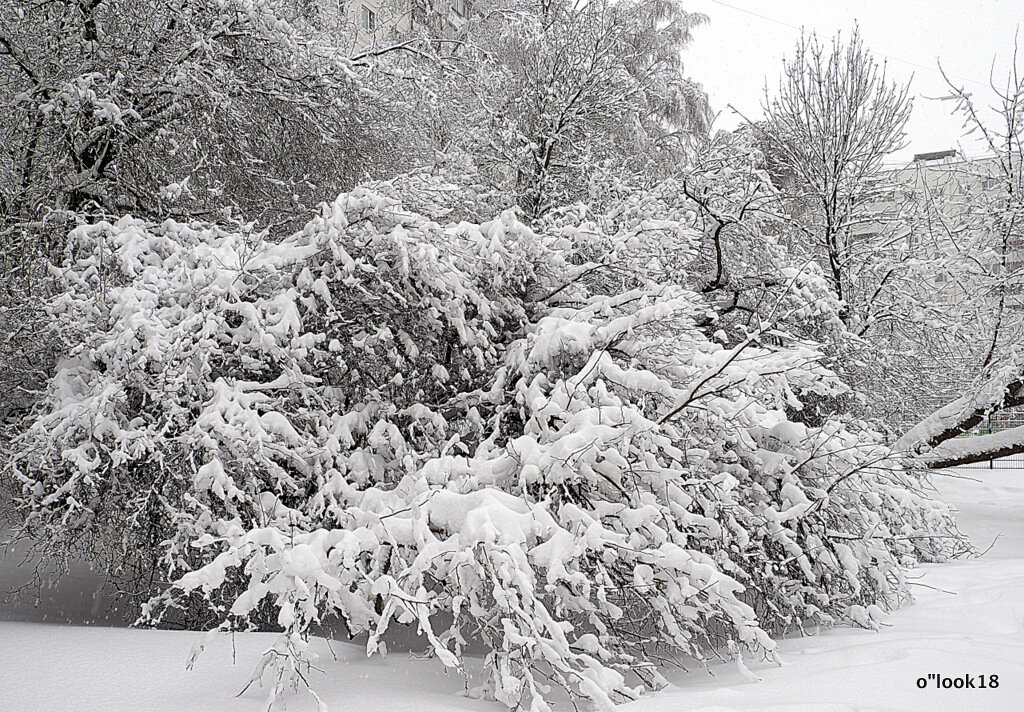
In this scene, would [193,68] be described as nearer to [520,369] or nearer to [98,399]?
[98,399]

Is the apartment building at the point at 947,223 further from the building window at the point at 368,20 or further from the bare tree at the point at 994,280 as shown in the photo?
the building window at the point at 368,20

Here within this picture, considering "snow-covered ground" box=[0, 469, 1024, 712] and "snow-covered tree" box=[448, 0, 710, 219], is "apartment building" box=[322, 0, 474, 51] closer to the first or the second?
"snow-covered tree" box=[448, 0, 710, 219]

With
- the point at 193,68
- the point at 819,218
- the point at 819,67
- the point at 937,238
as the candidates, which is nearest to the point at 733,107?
the point at 819,67

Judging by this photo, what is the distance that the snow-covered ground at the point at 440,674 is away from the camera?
127 inches

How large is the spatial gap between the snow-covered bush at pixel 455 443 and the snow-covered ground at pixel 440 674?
0.71ft

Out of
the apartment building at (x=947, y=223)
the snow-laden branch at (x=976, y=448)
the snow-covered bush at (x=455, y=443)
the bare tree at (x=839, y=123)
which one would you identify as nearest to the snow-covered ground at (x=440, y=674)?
the snow-covered bush at (x=455, y=443)

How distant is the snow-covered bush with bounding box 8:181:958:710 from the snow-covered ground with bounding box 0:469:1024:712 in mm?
217

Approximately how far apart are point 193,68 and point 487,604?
5281 millimetres

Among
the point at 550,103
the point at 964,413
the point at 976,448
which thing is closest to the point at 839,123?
the point at 550,103

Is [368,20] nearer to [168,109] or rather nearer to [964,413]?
[168,109]

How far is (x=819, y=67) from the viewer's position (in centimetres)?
1178

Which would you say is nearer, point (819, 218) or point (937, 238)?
point (937, 238)

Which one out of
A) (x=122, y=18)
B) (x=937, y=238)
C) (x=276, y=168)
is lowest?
(x=937, y=238)

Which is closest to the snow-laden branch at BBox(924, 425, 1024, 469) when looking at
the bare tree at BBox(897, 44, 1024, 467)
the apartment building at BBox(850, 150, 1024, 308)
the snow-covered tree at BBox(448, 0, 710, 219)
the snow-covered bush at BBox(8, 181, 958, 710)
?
the bare tree at BBox(897, 44, 1024, 467)
